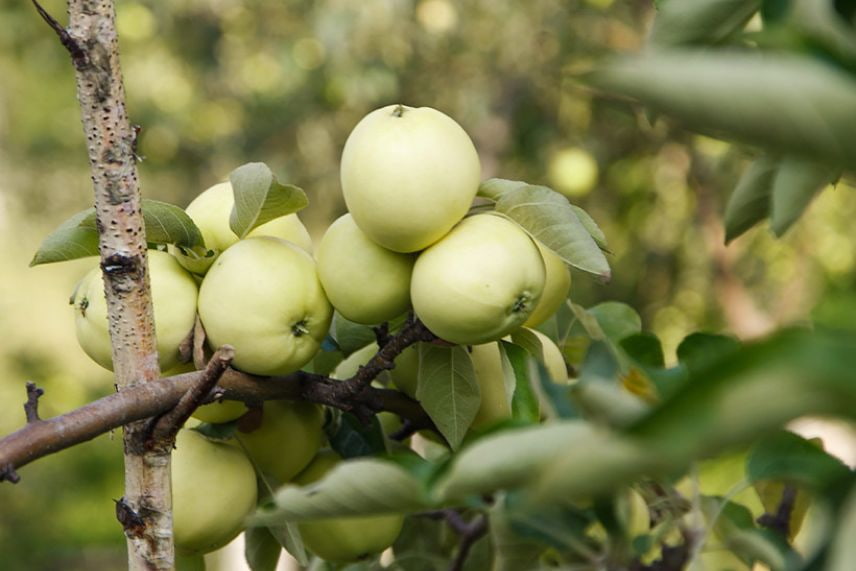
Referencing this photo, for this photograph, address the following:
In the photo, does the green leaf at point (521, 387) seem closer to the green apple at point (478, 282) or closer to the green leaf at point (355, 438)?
the green apple at point (478, 282)

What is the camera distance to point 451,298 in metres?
0.67

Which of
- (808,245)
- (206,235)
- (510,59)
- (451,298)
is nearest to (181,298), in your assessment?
(206,235)

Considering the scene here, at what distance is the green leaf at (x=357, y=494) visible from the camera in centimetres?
45

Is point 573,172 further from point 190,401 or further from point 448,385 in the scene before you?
point 190,401

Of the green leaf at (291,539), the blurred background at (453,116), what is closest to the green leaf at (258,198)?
the green leaf at (291,539)

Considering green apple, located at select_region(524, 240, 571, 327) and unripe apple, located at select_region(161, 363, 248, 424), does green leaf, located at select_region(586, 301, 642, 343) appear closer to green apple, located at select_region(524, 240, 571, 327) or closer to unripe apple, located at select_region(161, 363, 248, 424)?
green apple, located at select_region(524, 240, 571, 327)

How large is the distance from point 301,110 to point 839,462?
2.80 m

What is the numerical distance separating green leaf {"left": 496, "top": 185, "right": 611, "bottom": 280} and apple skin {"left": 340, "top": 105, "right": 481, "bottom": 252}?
4 cm

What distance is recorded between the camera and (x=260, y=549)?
2.80 feet

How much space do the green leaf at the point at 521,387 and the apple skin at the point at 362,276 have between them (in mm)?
84

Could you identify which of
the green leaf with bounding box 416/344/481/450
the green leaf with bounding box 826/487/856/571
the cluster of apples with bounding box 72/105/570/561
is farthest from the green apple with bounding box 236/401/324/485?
the green leaf with bounding box 826/487/856/571

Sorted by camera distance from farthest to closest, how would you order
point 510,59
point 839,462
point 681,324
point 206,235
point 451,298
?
point 681,324, point 510,59, point 206,235, point 451,298, point 839,462

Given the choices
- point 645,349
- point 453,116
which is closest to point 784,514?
point 645,349

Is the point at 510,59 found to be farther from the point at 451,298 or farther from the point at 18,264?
the point at 18,264
